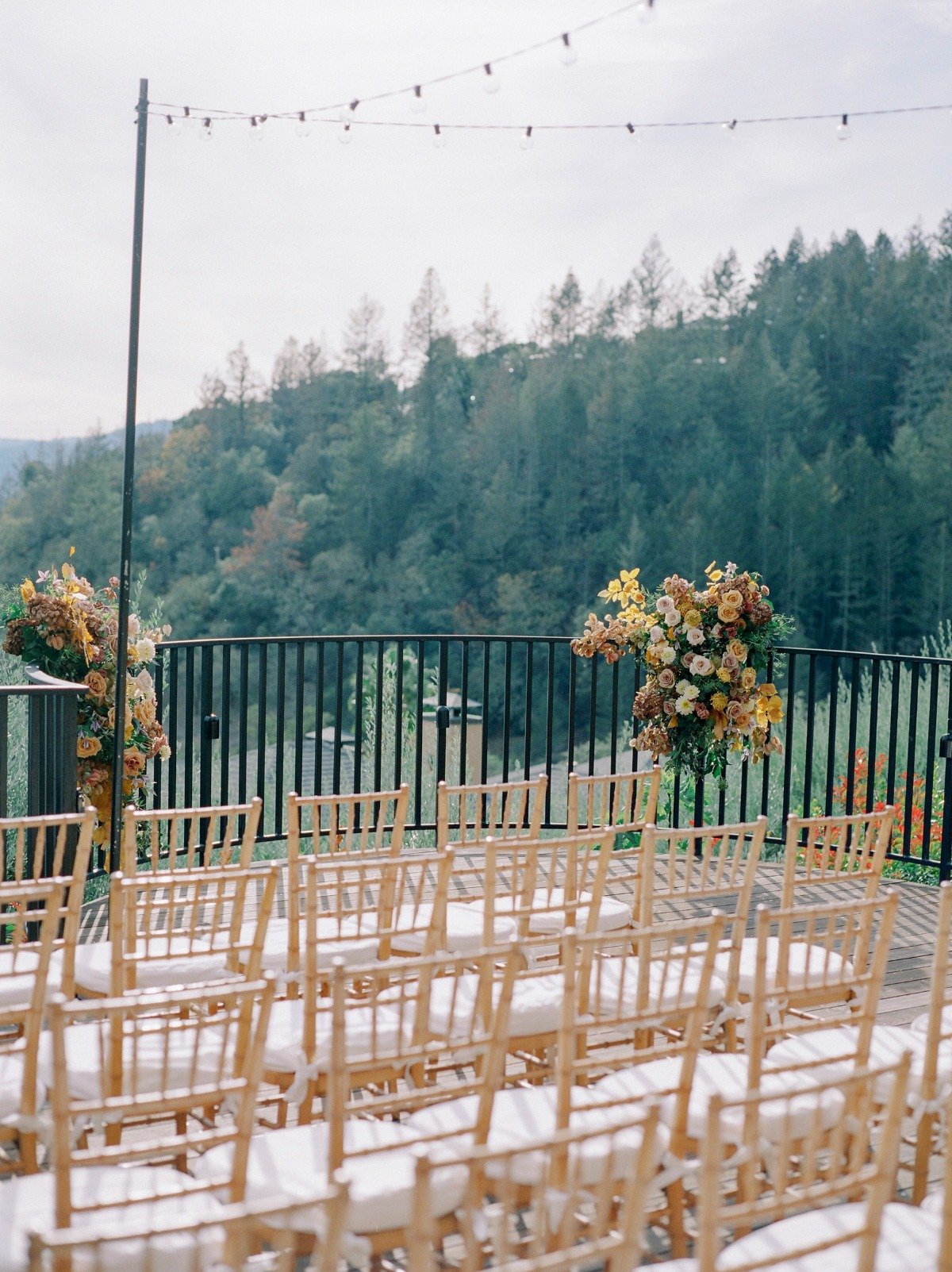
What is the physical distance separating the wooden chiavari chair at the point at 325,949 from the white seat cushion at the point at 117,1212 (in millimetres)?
433

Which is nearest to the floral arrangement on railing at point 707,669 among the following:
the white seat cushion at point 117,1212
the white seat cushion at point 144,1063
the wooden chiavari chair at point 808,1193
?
the wooden chiavari chair at point 808,1193

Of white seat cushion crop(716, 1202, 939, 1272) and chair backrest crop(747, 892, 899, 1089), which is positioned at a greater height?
chair backrest crop(747, 892, 899, 1089)

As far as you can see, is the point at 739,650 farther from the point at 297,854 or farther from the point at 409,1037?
the point at 409,1037

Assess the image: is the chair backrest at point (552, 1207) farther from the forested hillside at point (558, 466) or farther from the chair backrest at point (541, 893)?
the forested hillside at point (558, 466)

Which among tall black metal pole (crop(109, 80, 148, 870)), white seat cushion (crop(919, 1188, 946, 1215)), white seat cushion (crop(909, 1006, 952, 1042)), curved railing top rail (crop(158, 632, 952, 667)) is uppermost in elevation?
tall black metal pole (crop(109, 80, 148, 870))

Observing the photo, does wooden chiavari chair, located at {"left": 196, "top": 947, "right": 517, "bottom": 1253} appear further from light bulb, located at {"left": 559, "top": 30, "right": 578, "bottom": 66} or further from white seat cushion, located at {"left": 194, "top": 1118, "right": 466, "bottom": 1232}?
light bulb, located at {"left": 559, "top": 30, "right": 578, "bottom": 66}

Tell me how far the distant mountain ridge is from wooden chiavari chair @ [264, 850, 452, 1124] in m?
25.0

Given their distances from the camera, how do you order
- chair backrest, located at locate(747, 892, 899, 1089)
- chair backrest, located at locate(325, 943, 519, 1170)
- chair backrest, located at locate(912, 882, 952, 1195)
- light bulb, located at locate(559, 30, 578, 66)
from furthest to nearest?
light bulb, located at locate(559, 30, 578, 66)
chair backrest, located at locate(912, 882, 952, 1195)
chair backrest, located at locate(747, 892, 899, 1089)
chair backrest, located at locate(325, 943, 519, 1170)

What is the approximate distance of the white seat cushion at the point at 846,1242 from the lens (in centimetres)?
189

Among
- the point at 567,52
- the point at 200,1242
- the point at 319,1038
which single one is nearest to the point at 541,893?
the point at 319,1038

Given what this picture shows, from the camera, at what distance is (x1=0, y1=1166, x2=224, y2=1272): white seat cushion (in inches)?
71.5

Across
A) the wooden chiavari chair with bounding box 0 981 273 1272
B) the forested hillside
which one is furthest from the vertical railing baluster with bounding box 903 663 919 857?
the forested hillside

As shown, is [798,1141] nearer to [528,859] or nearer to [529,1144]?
[528,859]

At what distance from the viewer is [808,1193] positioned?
5.25 ft
